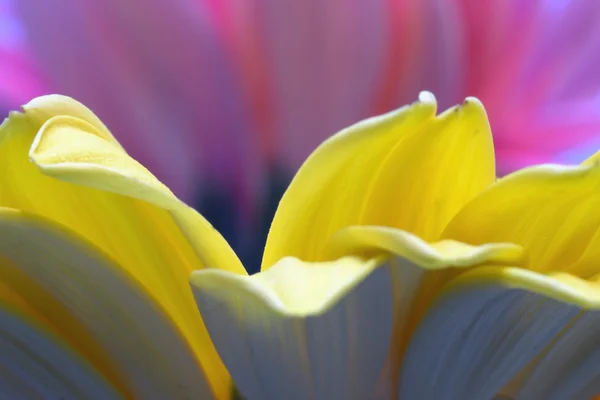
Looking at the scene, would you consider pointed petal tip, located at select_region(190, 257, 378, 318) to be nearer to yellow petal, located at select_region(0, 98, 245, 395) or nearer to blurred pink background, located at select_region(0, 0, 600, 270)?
yellow petal, located at select_region(0, 98, 245, 395)

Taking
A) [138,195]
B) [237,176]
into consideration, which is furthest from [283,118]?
[138,195]

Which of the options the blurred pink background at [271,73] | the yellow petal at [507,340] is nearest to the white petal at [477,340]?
the yellow petal at [507,340]

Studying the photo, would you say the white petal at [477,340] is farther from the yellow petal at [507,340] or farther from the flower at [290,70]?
the flower at [290,70]

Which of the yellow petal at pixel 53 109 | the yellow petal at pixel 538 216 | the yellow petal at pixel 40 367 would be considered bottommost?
the yellow petal at pixel 40 367

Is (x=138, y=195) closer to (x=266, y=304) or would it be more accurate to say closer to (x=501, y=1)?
(x=266, y=304)

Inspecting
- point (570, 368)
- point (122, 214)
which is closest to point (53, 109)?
point (122, 214)

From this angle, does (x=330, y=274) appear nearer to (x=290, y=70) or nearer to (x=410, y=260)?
(x=410, y=260)
